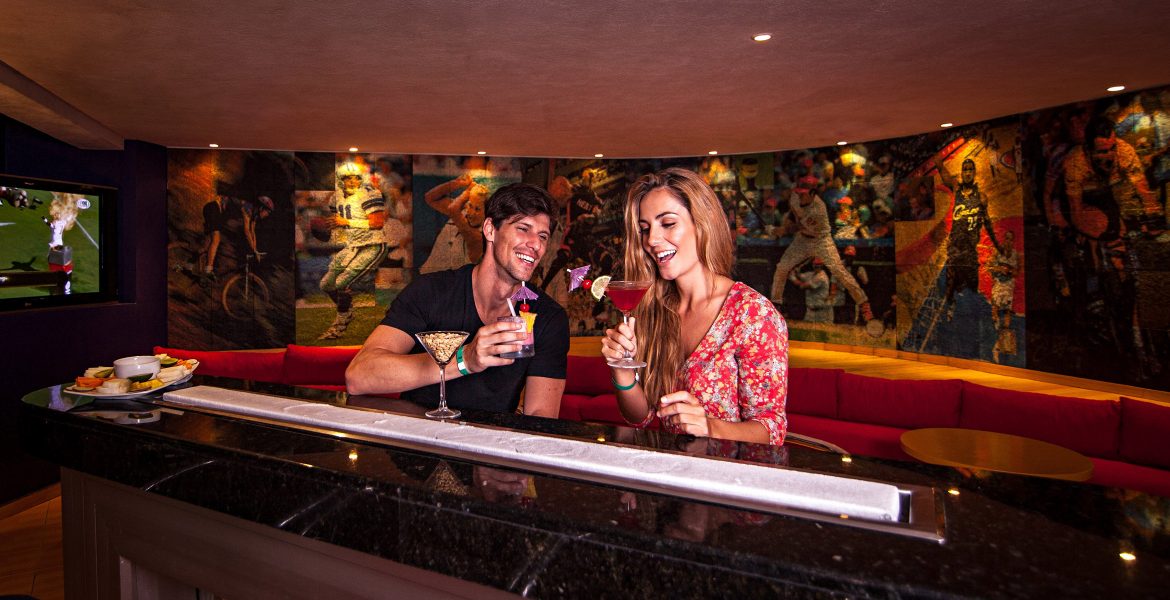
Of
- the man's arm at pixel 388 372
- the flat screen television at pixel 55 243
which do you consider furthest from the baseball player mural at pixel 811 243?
the man's arm at pixel 388 372

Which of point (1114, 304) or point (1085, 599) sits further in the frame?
point (1114, 304)

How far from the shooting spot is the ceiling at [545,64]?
4703 mm

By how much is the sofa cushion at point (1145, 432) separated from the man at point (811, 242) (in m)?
7.13

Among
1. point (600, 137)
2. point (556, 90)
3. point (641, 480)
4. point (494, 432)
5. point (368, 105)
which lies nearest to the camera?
point (641, 480)

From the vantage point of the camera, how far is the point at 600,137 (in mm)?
9562

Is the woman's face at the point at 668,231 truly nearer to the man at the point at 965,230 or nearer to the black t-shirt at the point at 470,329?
the black t-shirt at the point at 470,329

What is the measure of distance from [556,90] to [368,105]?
2.21 m

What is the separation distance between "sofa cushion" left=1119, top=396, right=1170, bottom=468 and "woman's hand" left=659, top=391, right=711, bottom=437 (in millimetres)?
3125

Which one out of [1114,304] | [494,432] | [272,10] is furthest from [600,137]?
[494,432]

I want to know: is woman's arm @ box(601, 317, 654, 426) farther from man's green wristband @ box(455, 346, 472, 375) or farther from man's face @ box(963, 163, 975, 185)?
man's face @ box(963, 163, 975, 185)

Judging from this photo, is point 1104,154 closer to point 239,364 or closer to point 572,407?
point 572,407

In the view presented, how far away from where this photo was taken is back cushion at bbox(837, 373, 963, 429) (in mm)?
4227

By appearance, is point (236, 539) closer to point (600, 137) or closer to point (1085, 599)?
point (1085, 599)

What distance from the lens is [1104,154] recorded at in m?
7.29
